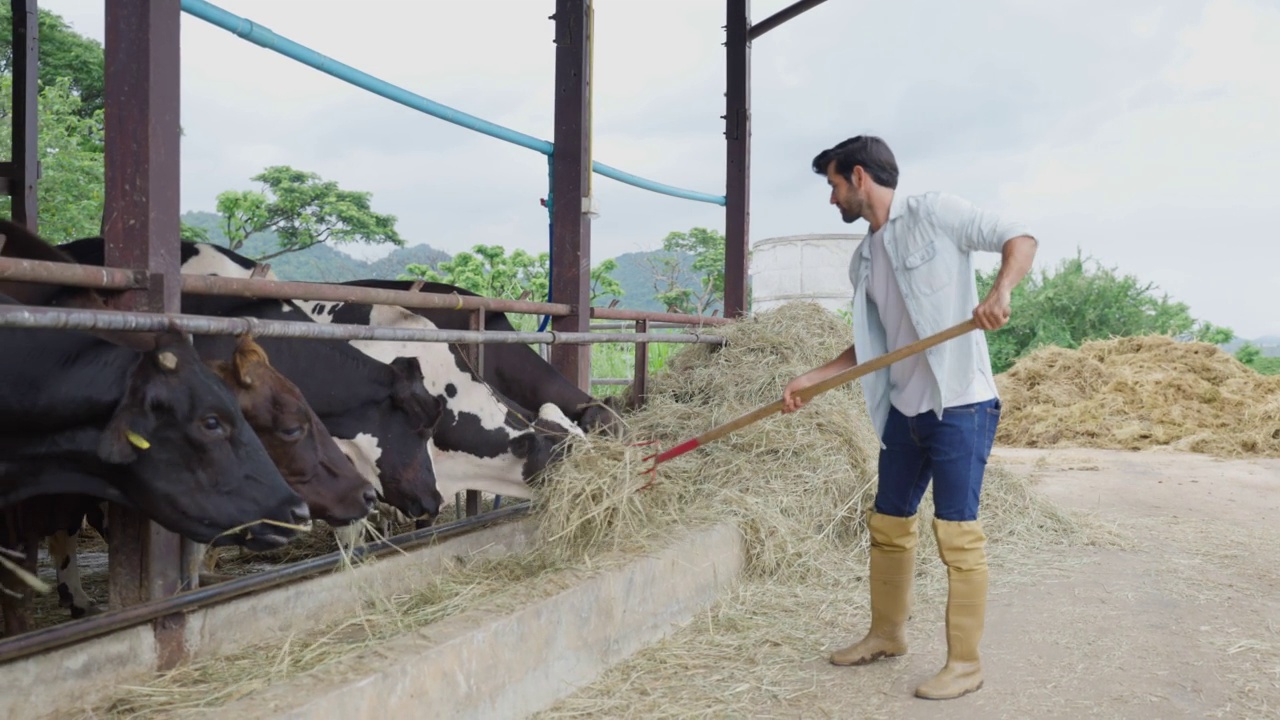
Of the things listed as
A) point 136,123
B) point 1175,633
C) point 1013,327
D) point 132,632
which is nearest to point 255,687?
point 132,632

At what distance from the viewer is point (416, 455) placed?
12.5 feet

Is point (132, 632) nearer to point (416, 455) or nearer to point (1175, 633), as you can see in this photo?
point (416, 455)

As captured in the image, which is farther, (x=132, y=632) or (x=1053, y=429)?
(x=1053, y=429)

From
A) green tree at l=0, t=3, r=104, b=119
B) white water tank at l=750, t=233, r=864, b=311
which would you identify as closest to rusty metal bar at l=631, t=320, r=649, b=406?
green tree at l=0, t=3, r=104, b=119

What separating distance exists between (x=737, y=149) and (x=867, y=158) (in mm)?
3895

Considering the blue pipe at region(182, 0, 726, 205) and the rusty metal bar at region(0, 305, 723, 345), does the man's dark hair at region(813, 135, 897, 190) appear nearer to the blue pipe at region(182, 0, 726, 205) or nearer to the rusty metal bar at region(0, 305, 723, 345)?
the rusty metal bar at region(0, 305, 723, 345)

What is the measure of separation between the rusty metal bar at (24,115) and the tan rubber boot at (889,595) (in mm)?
4539

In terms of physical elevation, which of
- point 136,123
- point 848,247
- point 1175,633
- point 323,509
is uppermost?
point 848,247

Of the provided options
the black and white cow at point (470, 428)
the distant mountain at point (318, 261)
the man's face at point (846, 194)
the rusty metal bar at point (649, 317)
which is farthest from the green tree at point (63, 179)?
the distant mountain at point (318, 261)

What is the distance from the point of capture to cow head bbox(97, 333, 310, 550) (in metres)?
2.36

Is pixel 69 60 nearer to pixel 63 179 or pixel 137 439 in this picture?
pixel 63 179

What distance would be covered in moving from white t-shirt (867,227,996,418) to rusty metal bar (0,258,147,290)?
2.20 meters

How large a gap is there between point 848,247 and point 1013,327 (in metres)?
7.54

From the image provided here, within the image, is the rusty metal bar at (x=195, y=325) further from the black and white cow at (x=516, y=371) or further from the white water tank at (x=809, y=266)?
the white water tank at (x=809, y=266)
